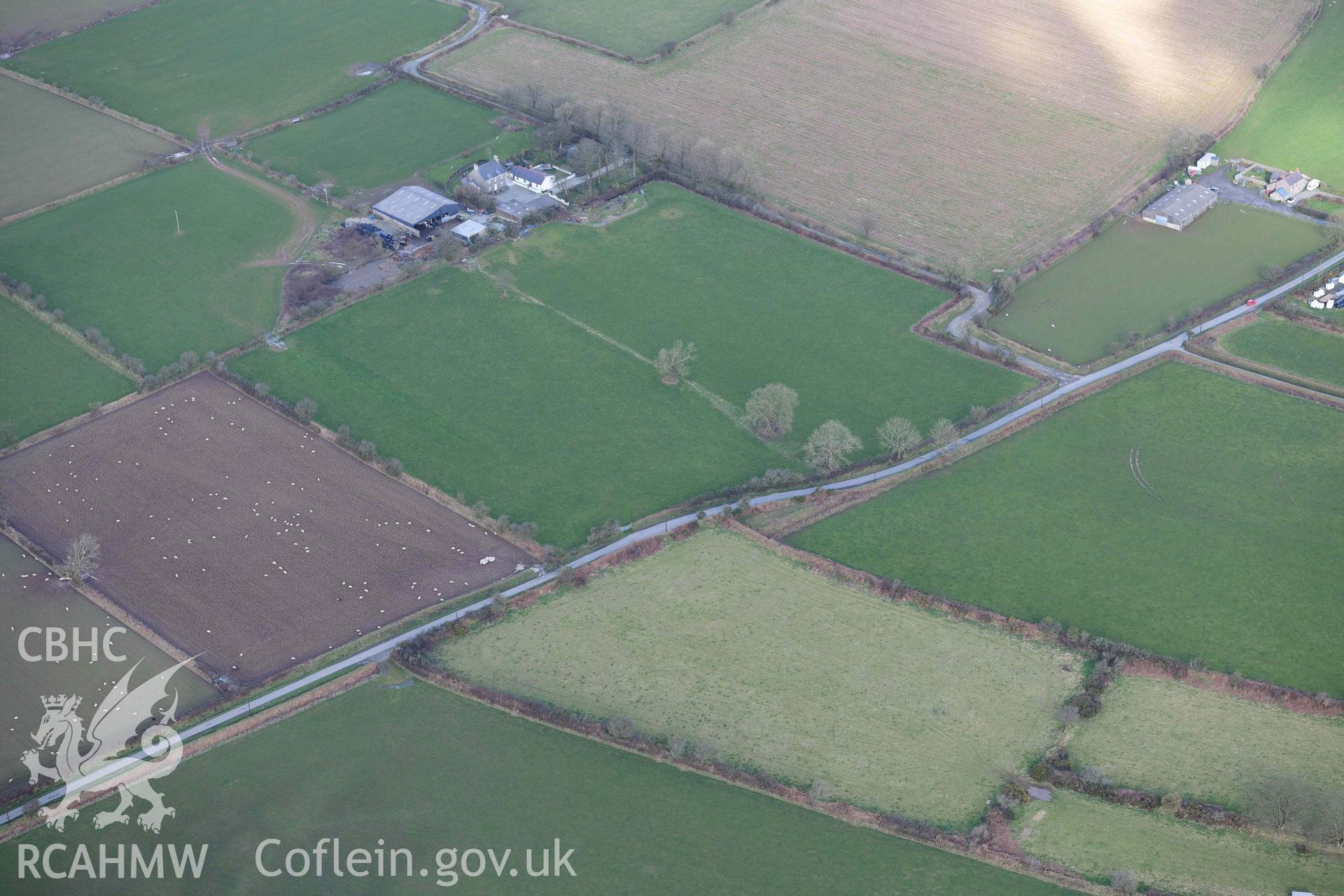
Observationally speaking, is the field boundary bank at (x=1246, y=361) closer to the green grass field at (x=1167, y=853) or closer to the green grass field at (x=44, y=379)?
the green grass field at (x=1167, y=853)

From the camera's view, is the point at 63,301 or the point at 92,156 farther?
the point at 92,156

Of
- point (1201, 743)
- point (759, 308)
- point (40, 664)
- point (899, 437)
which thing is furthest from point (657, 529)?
point (40, 664)

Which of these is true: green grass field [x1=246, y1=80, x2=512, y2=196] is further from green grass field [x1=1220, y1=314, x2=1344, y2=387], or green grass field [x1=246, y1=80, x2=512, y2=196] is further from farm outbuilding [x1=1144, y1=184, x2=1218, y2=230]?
green grass field [x1=1220, y1=314, x2=1344, y2=387]

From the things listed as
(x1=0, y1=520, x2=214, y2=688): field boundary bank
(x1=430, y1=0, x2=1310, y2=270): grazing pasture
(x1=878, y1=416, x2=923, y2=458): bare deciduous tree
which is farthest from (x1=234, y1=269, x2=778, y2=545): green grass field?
(x1=430, y1=0, x2=1310, y2=270): grazing pasture

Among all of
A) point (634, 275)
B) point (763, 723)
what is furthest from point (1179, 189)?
point (763, 723)

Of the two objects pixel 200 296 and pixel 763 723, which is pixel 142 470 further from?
pixel 763 723

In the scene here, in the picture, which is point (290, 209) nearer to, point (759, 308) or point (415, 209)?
point (415, 209)
